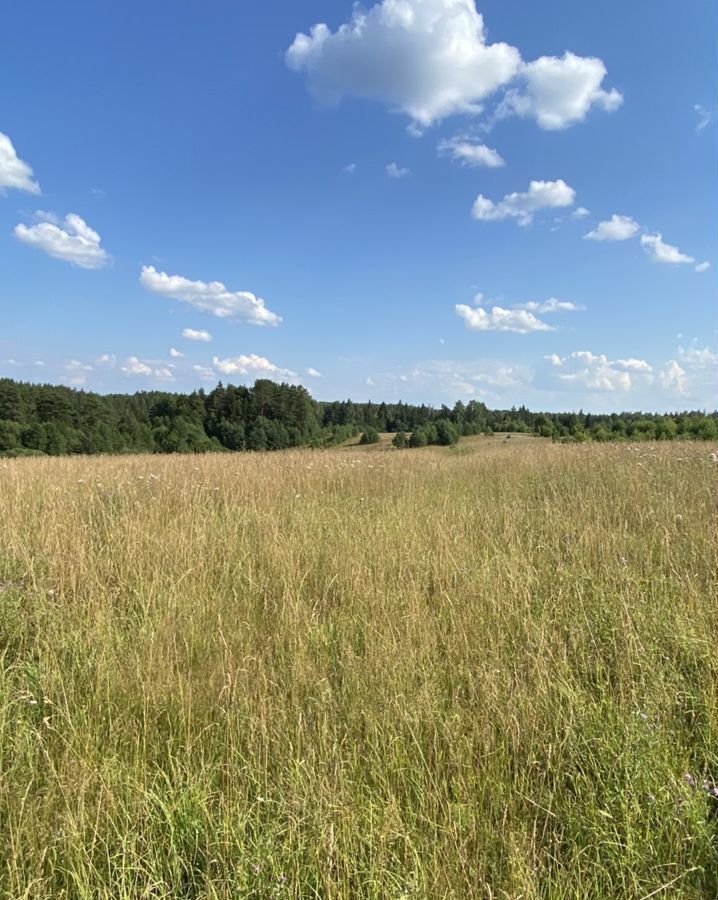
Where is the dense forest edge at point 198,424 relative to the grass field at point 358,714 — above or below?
above

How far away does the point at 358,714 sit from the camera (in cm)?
179

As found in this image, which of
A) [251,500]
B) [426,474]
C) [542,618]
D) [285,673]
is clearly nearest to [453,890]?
[285,673]

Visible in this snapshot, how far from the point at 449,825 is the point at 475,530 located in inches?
113

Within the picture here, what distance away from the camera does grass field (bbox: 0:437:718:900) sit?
49.9 inches

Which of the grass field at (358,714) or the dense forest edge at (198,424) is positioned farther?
the dense forest edge at (198,424)

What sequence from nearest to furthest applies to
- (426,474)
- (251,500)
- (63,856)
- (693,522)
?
(63,856) < (693,522) < (251,500) < (426,474)

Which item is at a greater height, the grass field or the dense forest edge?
the dense forest edge

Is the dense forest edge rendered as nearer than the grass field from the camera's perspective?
No

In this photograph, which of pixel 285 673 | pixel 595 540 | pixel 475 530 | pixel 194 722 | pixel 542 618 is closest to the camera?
pixel 194 722

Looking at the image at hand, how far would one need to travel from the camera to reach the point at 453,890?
3.85ft

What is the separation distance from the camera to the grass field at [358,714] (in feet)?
4.16

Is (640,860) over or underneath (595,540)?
underneath

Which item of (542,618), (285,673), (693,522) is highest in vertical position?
(693,522)

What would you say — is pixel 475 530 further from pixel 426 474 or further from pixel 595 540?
pixel 426 474
